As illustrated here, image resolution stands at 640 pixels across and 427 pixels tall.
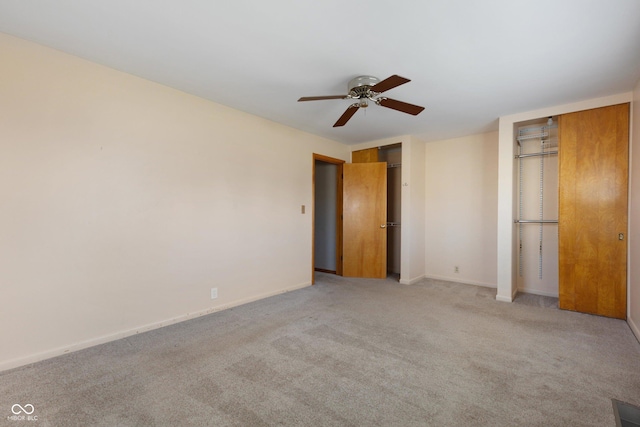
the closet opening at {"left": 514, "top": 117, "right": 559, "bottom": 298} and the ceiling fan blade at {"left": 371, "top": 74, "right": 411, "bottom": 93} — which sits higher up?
the ceiling fan blade at {"left": 371, "top": 74, "right": 411, "bottom": 93}

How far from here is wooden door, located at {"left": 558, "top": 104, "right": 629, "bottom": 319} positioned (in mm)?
3160

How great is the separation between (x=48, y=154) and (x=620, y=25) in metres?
4.31

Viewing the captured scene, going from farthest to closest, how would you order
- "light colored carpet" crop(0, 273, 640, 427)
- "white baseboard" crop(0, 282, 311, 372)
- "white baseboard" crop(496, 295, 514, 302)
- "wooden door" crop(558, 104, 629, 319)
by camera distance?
"white baseboard" crop(496, 295, 514, 302) → "wooden door" crop(558, 104, 629, 319) → "white baseboard" crop(0, 282, 311, 372) → "light colored carpet" crop(0, 273, 640, 427)

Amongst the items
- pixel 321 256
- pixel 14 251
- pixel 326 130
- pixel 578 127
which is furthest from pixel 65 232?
pixel 578 127

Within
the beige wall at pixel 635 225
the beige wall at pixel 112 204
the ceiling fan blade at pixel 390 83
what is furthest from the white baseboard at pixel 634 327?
the beige wall at pixel 112 204

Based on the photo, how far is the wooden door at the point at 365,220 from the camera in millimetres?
5125

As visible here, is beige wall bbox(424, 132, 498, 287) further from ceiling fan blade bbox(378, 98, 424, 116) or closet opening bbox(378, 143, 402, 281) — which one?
ceiling fan blade bbox(378, 98, 424, 116)

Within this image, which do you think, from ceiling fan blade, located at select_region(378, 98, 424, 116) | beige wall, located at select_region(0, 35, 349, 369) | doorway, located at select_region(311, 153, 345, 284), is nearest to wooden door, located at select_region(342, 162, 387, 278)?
doorway, located at select_region(311, 153, 345, 284)

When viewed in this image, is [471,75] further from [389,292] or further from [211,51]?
[389,292]

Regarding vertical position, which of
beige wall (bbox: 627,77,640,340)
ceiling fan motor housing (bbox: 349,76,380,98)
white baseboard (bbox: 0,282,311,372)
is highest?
ceiling fan motor housing (bbox: 349,76,380,98)

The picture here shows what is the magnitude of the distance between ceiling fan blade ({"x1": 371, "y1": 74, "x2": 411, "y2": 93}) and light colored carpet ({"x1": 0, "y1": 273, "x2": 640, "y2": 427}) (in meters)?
2.16

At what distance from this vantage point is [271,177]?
4051 millimetres

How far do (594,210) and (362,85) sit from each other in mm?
3019

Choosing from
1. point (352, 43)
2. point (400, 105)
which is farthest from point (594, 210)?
point (352, 43)
